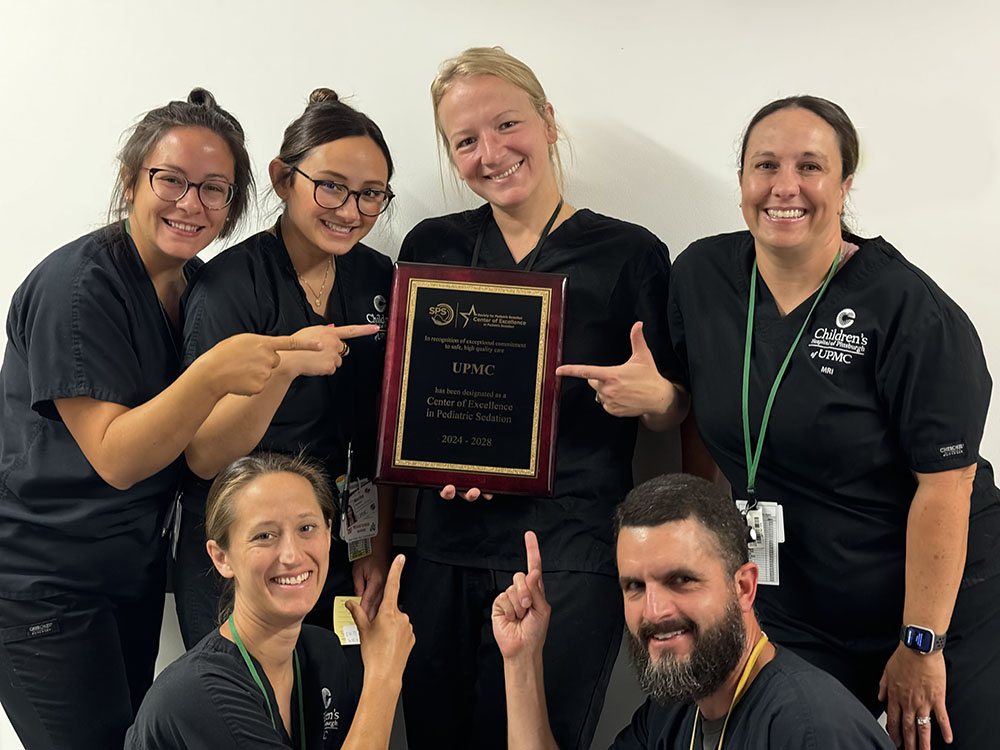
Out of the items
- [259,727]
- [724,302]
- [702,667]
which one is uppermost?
[724,302]

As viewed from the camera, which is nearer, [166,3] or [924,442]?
[924,442]

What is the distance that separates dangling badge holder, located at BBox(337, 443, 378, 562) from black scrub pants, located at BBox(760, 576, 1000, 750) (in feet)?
3.40

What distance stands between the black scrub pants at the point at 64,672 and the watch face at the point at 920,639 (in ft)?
5.57

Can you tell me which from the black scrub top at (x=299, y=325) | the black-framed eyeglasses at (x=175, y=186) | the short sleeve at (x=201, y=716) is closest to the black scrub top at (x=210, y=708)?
the short sleeve at (x=201, y=716)

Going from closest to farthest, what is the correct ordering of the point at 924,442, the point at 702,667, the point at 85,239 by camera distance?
the point at 702,667 < the point at 924,442 < the point at 85,239

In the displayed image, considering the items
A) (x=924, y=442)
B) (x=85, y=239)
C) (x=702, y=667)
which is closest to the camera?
(x=702, y=667)

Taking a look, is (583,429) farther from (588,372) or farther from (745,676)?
(745,676)

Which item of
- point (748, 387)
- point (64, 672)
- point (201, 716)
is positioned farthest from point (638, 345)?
point (64, 672)

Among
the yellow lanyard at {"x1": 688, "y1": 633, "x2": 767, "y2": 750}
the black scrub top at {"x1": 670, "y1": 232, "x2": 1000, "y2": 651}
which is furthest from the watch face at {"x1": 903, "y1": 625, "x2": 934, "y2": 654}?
the yellow lanyard at {"x1": 688, "y1": 633, "x2": 767, "y2": 750}

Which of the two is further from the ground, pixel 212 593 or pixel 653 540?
pixel 653 540

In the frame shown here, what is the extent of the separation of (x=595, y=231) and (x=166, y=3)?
143 cm

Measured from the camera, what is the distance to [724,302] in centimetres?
222

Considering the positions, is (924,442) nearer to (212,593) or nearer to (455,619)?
(455,619)

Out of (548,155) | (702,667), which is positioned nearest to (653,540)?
(702,667)
